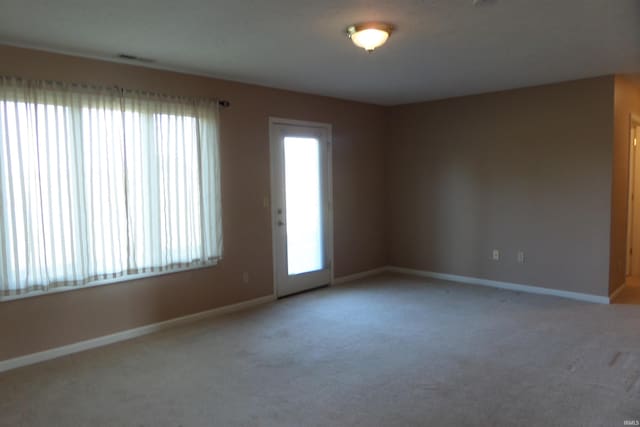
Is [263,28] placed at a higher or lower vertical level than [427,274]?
higher

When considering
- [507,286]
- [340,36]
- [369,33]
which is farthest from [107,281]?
[507,286]

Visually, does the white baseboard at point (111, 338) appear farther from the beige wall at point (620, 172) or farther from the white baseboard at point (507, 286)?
the beige wall at point (620, 172)

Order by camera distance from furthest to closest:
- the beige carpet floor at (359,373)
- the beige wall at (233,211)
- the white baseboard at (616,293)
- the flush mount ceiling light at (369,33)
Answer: the white baseboard at (616,293)
the beige wall at (233,211)
the flush mount ceiling light at (369,33)
the beige carpet floor at (359,373)

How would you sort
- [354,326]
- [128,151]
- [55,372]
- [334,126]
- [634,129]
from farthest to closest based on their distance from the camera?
[334,126] < [634,129] < [354,326] < [128,151] < [55,372]

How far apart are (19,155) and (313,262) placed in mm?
3440

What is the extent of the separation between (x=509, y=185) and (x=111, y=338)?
15.5 ft

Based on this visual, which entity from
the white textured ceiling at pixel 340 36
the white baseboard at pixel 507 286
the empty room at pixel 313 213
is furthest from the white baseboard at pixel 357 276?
the white textured ceiling at pixel 340 36

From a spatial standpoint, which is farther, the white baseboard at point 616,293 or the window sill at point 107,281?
the white baseboard at point 616,293

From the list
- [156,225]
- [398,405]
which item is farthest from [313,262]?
[398,405]

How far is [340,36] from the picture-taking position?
3.34m

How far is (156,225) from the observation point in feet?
13.8

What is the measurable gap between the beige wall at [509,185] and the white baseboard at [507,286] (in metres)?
0.06

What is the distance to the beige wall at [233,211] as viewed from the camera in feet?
11.9

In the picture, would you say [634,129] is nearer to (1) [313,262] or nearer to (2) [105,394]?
(1) [313,262]
